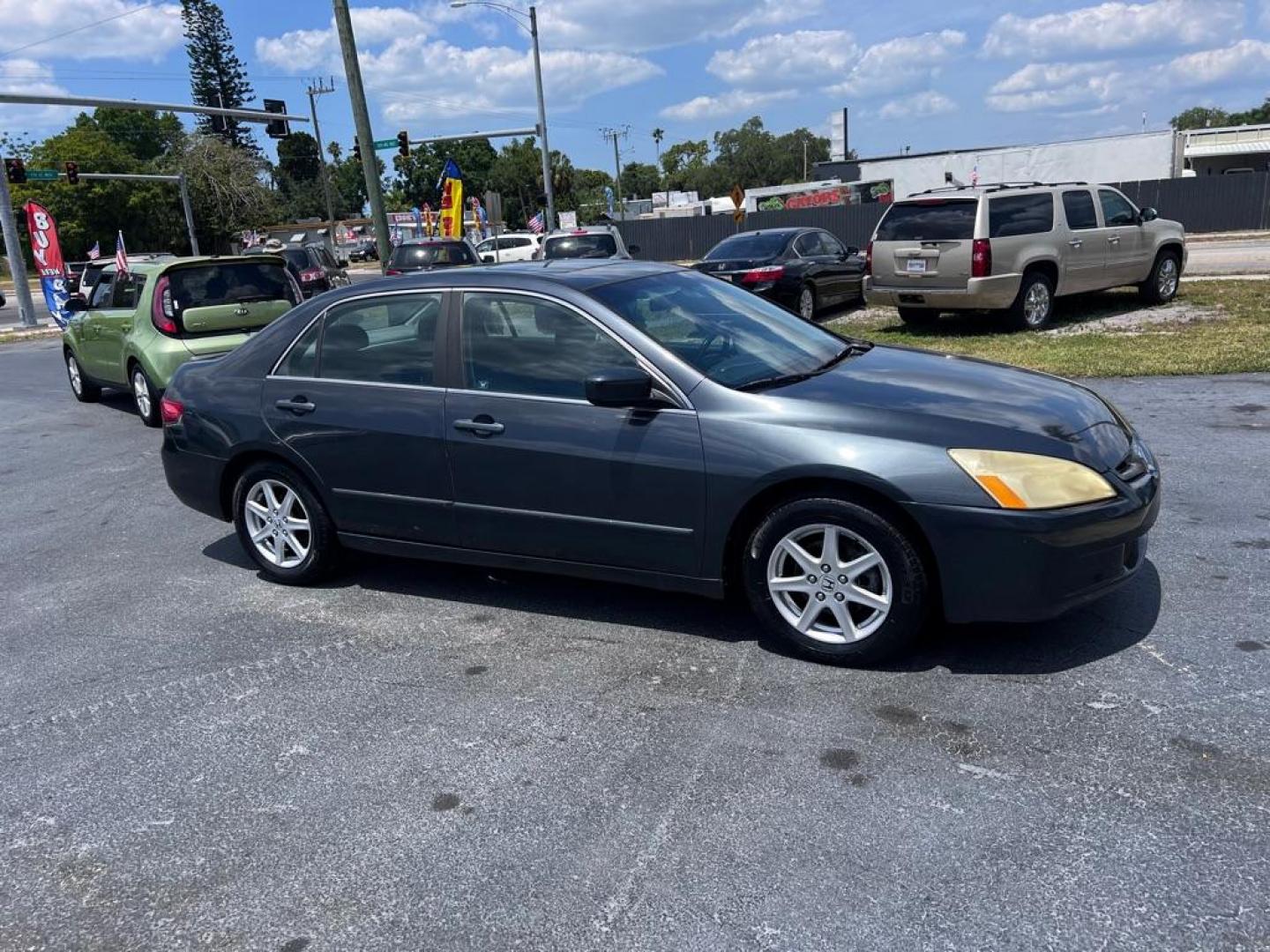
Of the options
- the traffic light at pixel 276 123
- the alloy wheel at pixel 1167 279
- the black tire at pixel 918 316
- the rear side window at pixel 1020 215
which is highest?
the traffic light at pixel 276 123

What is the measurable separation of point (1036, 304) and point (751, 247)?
14.6 ft

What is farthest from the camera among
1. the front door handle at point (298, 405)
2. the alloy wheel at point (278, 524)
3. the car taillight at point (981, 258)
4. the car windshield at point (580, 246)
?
the car windshield at point (580, 246)

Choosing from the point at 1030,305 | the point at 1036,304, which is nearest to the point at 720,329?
the point at 1030,305

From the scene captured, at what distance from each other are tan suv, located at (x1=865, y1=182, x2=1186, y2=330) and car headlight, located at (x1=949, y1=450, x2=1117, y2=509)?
9123 millimetres

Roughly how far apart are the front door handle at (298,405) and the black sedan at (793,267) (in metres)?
10.0

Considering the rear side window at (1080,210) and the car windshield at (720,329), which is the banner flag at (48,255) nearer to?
the rear side window at (1080,210)

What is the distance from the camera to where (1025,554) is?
144 inches

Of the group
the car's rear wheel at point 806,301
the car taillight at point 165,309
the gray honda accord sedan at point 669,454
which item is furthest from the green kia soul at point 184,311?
the car's rear wheel at point 806,301

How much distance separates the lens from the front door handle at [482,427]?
14.9ft

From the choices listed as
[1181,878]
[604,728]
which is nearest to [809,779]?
[604,728]

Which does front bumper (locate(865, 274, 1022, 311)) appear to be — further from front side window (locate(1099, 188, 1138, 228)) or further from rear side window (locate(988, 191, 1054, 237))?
front side window (locate(1099, 188, 1138, 228))

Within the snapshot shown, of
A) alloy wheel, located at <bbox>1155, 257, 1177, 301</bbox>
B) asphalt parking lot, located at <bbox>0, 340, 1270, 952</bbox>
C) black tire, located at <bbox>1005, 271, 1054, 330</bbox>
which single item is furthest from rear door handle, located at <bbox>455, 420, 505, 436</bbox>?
alloy wheel, located at <bbox>1155, 257, 1177, 301</bbox>

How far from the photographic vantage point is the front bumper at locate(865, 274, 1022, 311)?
12.2 metres

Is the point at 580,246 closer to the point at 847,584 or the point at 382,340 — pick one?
the point at 382,340
